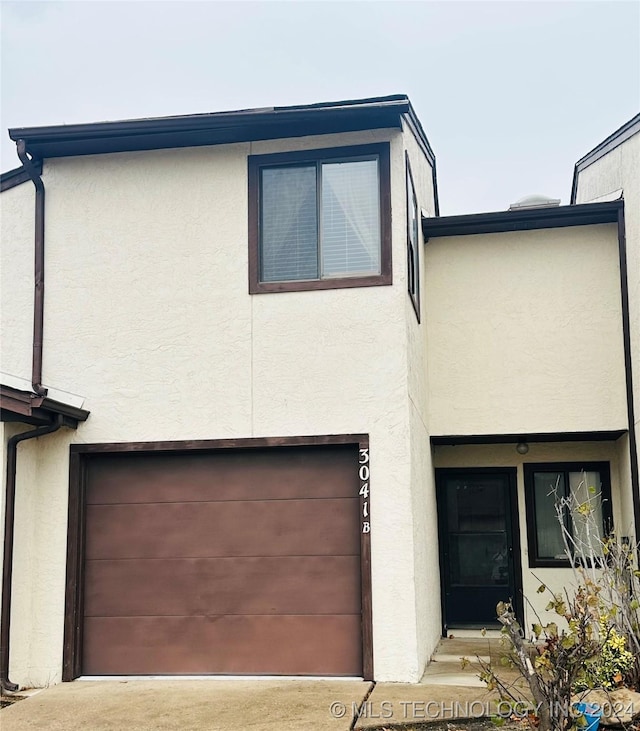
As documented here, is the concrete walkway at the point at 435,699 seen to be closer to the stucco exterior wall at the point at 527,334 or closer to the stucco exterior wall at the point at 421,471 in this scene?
the stucco exterior wall at the point at 421,471

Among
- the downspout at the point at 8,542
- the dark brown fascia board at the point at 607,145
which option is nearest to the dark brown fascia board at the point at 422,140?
the dark brown fascia board at the point at 607,145

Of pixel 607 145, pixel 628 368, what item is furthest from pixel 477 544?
pixel 607 145

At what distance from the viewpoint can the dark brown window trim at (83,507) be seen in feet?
28.7

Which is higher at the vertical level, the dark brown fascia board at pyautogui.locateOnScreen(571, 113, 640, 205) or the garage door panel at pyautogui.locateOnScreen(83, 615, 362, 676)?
the dark brown fascia board at pyautogui.locateOnScreen(571, 113, 640, 205)

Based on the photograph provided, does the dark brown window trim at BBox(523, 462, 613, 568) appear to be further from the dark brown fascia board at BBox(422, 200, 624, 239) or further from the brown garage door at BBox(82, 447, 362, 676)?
the brown garage door at BBox(82, 447, 362, 676)

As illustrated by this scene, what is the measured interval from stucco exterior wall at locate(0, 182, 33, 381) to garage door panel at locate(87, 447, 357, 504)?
1.46 m

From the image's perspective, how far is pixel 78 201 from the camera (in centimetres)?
984

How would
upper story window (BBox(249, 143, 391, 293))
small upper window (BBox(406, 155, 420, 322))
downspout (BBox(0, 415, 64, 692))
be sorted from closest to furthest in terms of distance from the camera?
downspout (BBox(0, 415, 64, 692))
upper story window (BBox(249, 143, 391, 293))
small upper window (BBox(406, 155, 420, 322))

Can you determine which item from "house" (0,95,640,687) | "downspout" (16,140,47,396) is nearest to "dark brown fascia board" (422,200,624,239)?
"house" (0,95,640,687)

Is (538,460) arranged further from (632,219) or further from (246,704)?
(246,704)

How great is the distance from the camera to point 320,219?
932 cm

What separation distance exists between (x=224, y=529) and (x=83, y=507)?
1.50 metres

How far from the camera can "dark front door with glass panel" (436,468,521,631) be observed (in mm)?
12086

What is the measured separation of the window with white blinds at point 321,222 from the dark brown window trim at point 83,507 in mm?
1691
